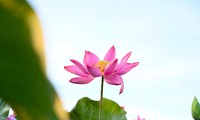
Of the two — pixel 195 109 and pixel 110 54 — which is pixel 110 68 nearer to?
pixel 110 54

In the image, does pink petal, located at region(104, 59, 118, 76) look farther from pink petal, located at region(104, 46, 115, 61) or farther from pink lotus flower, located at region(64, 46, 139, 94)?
pink petal, located at region(104, 46, 115, 61)

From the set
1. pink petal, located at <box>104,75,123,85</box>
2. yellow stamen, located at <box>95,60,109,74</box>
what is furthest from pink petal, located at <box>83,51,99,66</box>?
pink petal, located at <box>104,75,123,85</box>

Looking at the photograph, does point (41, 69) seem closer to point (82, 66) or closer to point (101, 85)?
point (101, 85)

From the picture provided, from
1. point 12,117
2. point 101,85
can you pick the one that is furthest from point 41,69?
point 12,117

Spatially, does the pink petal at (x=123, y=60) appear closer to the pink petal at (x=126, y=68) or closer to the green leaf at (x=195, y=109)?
the pink petal at (x=126, y=68)

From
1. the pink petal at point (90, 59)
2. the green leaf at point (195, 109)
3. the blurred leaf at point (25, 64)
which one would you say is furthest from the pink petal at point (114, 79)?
the green leaf at point (195, 109)
